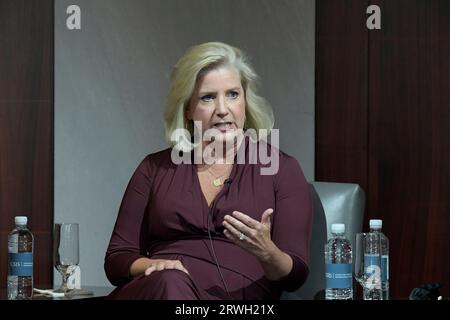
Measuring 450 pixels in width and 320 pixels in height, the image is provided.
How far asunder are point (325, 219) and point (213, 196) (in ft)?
1.54

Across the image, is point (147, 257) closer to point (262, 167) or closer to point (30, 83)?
point (262, 167)

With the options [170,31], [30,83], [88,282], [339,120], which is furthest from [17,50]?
[339,120]

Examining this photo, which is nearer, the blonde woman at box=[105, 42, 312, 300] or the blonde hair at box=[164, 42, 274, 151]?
the blonde woman at box=[105, 42, 312, 300]

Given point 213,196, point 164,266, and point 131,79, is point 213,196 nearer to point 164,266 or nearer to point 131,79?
point 164,266

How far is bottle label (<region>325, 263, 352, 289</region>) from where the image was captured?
2311 millimetres

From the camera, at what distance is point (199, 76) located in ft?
9.10

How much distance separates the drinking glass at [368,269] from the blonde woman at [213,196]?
0.49 ft

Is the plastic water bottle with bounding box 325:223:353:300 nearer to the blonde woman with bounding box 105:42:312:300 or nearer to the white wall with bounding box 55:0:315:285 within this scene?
the blonde woman with bounding box 105:42:312:300

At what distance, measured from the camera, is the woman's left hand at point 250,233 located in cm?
224

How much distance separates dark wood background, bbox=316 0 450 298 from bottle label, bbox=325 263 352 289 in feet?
5.01

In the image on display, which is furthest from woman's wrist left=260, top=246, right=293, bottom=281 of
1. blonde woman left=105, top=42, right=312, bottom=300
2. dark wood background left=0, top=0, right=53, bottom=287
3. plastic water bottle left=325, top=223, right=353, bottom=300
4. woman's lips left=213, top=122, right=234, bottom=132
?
dark wood background left=0, top=0, right=53, bottom=287

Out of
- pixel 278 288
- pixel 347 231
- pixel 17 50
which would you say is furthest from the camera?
pixel 17 50
